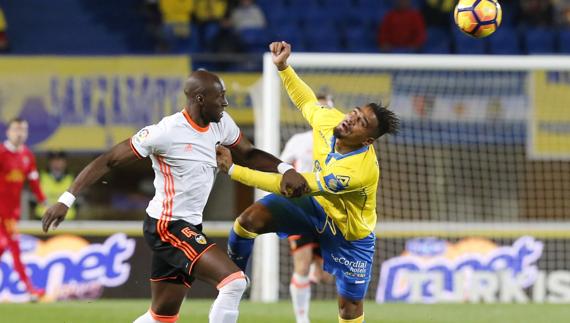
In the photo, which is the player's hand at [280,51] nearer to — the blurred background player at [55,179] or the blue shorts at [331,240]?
the blue shorts at [331,240]

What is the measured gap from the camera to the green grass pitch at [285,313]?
393 inches

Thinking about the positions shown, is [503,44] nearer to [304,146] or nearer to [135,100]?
[135,100]

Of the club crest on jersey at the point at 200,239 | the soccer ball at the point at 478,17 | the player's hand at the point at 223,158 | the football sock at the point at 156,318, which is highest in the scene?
the soccer ball at the point at 478,17

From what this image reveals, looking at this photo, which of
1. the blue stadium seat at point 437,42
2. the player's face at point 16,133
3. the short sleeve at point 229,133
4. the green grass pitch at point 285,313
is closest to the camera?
the short sleeve at point 229,133

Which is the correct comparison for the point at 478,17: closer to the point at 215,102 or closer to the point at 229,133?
the point at 229,133

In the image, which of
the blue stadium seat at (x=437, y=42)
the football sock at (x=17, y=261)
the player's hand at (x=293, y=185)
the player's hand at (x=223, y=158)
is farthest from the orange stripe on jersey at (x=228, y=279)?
the blue stadium seat at (x=437, y=42)

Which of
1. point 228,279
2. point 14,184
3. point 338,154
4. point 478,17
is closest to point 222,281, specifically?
point 228,279

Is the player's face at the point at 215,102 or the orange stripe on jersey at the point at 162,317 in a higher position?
the player's face at the point at 215,102

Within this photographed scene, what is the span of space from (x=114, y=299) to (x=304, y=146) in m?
3.66

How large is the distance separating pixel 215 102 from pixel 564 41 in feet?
38.0

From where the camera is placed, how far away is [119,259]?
41.4ft

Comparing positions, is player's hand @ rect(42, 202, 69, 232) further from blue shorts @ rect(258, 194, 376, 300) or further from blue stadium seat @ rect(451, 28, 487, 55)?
blue stadium seat @ rect(451, 28, 487, 55)

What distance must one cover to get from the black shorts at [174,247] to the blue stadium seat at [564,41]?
37.8 ft

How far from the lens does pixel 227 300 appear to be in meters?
6.45
